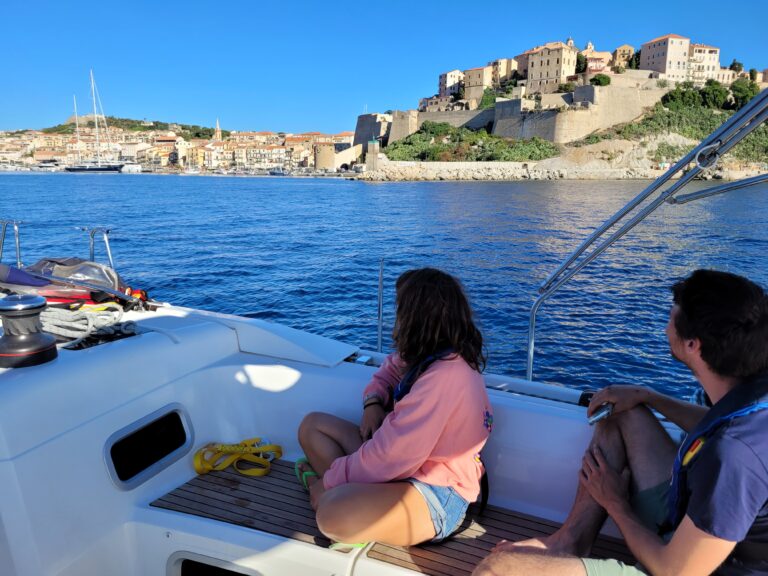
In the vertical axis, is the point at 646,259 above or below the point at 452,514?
below

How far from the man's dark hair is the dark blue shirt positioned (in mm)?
103

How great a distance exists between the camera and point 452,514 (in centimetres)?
157

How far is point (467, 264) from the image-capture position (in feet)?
42.1

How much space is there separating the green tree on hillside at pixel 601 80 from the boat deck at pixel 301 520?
66578 mm

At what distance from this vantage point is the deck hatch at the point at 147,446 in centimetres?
180

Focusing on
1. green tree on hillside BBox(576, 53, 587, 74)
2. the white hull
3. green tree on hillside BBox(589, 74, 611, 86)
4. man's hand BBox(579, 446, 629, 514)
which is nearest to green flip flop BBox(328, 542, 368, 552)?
the white hull

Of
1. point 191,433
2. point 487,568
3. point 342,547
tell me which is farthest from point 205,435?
point 487,568

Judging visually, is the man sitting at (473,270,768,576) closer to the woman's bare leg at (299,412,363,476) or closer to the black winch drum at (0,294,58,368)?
the woman's bare leg at (299,412,363,476)

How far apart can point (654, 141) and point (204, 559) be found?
6465 centimetres

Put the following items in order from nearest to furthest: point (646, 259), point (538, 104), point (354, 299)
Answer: point (354, 299)
point (646, 259)
point (538, 104)

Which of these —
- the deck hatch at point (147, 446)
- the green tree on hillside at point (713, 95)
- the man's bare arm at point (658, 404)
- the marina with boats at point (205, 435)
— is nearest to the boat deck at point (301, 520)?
the marina with boats at point (205, 435)

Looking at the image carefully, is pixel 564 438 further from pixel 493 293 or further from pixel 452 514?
pixel 493 293

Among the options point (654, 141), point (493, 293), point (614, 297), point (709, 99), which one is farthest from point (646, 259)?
point (709, 99)

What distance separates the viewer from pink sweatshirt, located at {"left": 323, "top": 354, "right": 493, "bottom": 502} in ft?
4.86
